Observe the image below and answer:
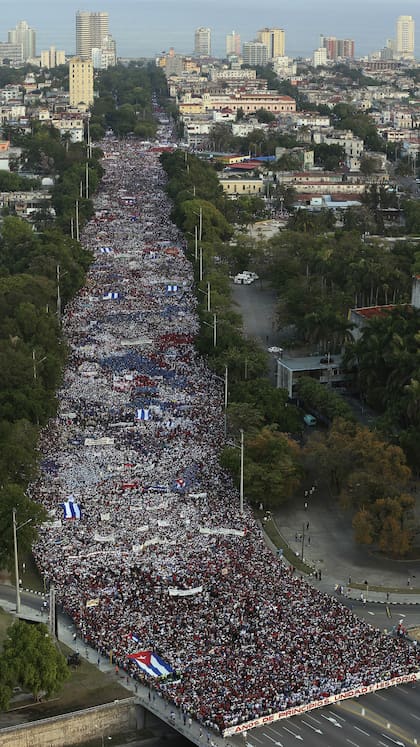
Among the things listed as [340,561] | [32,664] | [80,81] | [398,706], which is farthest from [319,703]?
[80,81]

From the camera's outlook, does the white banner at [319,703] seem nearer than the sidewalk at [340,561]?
Yes

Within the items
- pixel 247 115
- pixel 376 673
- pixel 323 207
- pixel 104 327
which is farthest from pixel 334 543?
pixel 247 115

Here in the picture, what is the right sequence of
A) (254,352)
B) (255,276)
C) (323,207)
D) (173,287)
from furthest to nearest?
(323,207) → (255,276) → (173,287) → (254,352)

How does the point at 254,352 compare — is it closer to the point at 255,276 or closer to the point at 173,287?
the point at 173,287

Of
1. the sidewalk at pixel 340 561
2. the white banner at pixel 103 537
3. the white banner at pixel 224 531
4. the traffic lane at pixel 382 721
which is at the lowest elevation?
the traffic lane at pixel 382 721

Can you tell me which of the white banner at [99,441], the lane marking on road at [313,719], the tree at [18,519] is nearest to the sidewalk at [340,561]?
the lane marking on road at [313,719]

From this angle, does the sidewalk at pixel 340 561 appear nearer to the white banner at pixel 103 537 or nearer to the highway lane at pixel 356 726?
the highway lane at pixel 356 726
